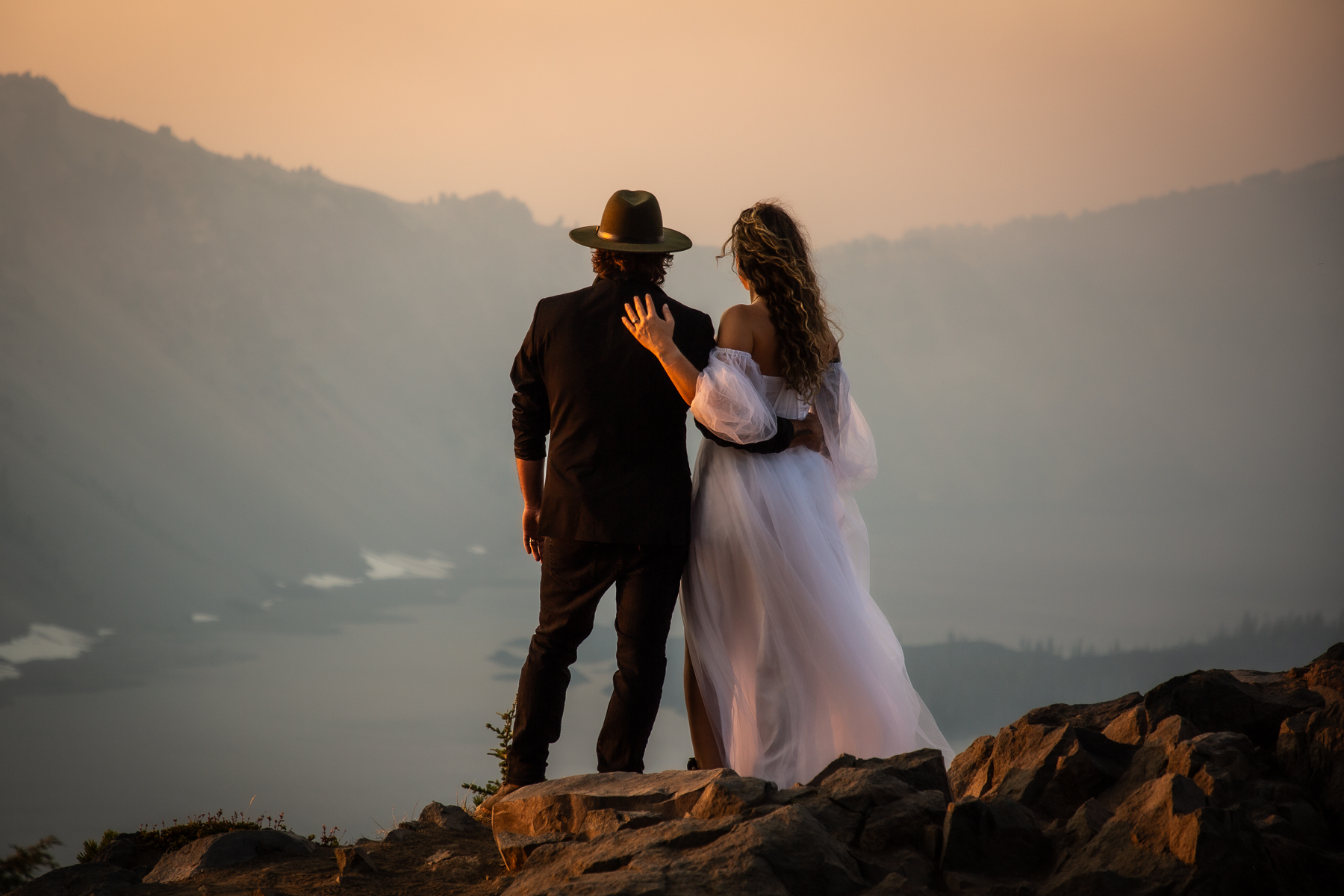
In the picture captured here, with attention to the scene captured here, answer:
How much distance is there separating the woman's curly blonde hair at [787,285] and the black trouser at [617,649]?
0.69m

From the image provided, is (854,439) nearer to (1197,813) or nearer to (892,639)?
(892,639)

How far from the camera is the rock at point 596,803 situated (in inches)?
90.7

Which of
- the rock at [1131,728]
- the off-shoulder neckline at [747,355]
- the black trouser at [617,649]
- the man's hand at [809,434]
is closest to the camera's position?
the rock at [1131,728]

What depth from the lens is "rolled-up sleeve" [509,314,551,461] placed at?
299 centimetres

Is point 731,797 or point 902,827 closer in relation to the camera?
point 902,827

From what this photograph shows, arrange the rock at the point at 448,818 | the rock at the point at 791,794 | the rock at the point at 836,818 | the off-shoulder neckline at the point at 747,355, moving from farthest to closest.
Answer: the rock at the point at 448,818 < the off-shoulder neckline at the point at 747,355 < the rock at the point at 791,794 < the rock at the point at 836,818

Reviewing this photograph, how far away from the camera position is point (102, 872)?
2.98 meters

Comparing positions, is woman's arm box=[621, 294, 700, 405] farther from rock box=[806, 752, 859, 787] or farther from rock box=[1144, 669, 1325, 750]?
rock box=[1144, 669, 1325, 750]

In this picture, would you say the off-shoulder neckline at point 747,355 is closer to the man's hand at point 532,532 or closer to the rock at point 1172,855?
the man's hand at point 532,532

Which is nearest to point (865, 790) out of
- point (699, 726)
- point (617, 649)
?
point (617, 649)

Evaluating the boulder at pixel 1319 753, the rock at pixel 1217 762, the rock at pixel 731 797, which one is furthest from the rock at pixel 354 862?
the boulder at pixel 1319 753

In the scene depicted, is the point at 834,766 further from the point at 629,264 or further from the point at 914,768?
the point at 629,264

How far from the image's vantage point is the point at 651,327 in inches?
110

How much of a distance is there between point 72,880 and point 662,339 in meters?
2.33
